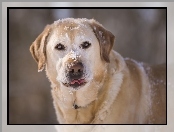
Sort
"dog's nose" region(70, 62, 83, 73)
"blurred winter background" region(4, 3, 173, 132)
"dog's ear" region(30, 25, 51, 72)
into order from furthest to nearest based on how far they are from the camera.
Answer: "blurred winter background" region(4, 3, 173, 132), "dog's ear" region(30, 25, 51, 72), "dog's nose" region(70, 62, 83, 73)

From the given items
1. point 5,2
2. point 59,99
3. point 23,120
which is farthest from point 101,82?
point 5,2

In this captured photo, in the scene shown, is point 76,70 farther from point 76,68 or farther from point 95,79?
point 95,79

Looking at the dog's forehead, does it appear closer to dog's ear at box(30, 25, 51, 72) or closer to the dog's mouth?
dog's ear at box(30, 25, 51, 72)

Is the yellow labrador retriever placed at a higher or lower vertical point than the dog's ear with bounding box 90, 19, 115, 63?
lower

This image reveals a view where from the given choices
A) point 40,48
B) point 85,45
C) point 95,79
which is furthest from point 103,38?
point 40,48

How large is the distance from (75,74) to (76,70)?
3cm

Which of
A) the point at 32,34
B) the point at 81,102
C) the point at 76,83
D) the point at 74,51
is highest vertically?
the point at 32,34

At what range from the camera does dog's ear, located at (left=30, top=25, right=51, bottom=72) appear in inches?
76.5

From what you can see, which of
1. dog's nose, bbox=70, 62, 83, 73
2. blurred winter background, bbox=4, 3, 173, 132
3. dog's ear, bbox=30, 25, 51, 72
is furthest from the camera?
blurred winter background, bbox=4, 3, 173, 132

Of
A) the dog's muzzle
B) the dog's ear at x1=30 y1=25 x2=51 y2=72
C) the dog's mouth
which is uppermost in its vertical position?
the dog's ear at x1=30 y1=25 x2=51 y2=72

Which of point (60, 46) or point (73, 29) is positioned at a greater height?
point (73, 29)

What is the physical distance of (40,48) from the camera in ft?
6.43

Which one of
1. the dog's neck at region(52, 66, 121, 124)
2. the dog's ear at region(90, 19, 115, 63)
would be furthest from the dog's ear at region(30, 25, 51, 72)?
the dog's ear at region(90, 19, 115, 63)

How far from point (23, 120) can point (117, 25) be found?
91 cm
